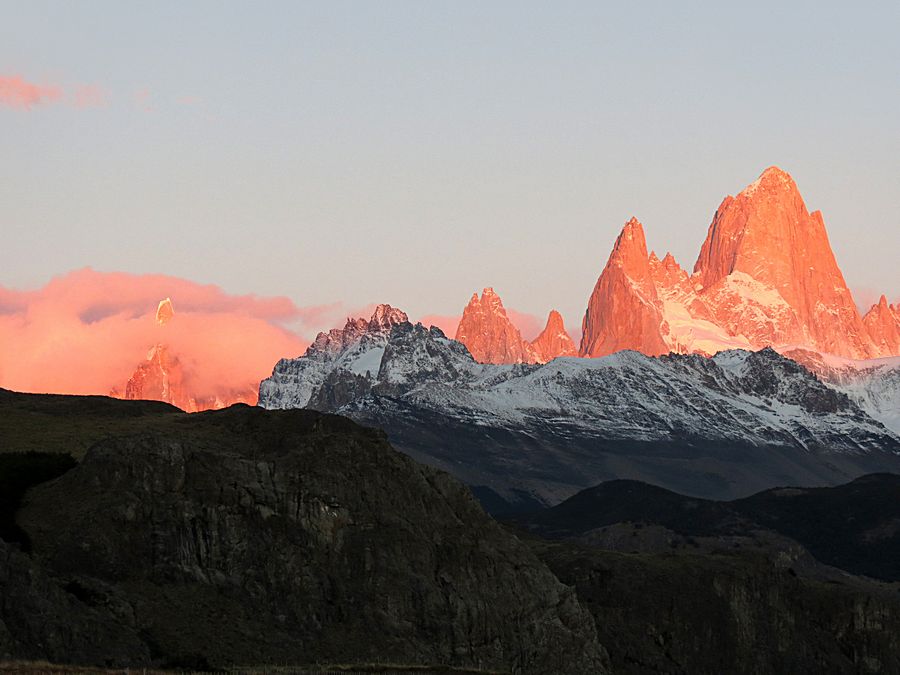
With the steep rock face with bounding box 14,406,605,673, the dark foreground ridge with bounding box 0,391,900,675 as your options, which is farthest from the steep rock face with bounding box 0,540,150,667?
the steep rock face with bounding box 14,406,605,673

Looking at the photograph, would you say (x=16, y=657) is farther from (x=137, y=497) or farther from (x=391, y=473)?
(x=391, y=473)

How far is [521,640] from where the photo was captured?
482ft

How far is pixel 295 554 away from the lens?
447 feet

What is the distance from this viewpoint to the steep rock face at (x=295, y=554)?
4968 inches

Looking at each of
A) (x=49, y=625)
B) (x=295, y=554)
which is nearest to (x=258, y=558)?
(x=295, y=554)

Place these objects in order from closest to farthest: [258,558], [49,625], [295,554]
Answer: [49,625], [258,558], [295,554]

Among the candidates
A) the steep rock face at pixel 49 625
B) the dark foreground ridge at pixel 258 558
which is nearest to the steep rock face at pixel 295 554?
the dark foreground ridge at pixel 258 558

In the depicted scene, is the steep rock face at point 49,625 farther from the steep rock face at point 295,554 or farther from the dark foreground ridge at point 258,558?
the steep rock face at point 295,554

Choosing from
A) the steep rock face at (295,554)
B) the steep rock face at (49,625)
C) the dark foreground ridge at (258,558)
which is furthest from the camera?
the steep rock face at (295,554)

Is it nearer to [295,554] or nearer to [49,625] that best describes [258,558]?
[295,554]

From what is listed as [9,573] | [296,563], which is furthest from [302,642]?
[9,573]

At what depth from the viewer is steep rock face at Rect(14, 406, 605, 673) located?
4968 inches

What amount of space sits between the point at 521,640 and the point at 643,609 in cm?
5514

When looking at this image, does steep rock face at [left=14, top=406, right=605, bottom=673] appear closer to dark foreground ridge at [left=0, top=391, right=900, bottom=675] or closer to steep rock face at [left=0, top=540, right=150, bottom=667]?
dark foreground ridge at [left=0, top=391, right=900, bottom=675]
